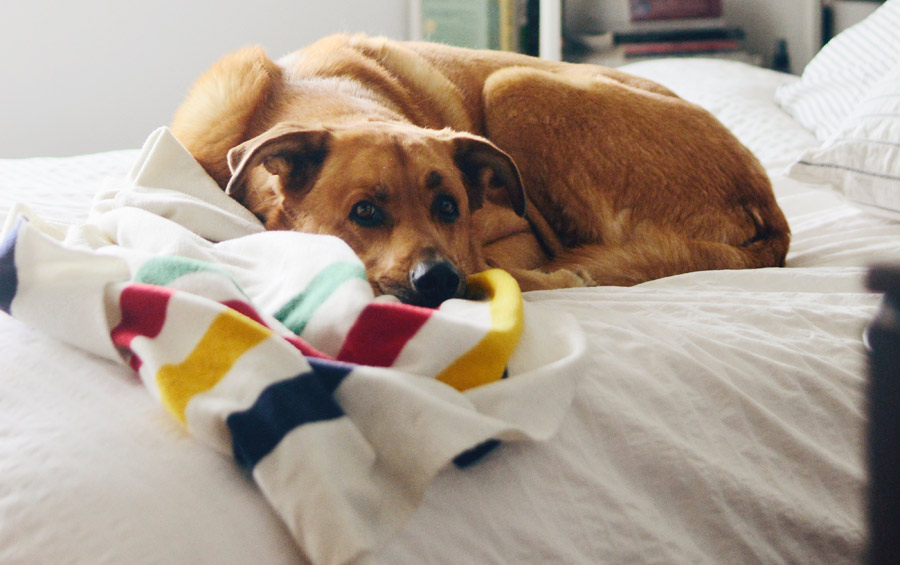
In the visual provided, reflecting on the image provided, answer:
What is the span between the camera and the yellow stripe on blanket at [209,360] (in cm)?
71

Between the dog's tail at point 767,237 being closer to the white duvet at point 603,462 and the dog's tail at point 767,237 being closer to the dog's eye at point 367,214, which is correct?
the white duvet at point 603,462

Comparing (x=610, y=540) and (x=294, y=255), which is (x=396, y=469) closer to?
(x=610, y=540)

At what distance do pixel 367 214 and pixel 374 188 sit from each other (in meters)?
0.05

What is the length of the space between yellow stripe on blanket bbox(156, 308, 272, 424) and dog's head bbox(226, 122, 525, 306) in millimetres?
484

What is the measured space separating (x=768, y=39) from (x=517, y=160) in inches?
118

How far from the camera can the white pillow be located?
5.39ft

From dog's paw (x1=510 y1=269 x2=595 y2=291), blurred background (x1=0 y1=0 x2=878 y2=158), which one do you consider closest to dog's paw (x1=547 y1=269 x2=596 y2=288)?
dog's paw (x1=510 y1=269 x2=595 y2=291)

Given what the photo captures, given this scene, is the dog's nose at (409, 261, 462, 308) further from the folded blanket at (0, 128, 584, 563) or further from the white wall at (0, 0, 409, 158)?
the white wall at (0, 0, 409, 158)

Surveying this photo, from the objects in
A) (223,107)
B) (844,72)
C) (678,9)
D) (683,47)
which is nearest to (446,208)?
(223,107)

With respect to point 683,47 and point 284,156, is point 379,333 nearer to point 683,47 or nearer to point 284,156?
point 284,156

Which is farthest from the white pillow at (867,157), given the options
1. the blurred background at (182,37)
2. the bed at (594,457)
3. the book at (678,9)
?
the book at (678,9)

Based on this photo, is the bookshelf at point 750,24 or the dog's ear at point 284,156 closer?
the dog's ear at point 284,156

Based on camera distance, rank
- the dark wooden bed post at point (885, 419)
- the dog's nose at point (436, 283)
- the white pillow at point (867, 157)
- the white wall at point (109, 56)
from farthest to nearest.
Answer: the white wall at point (109, 56)
the white pillow at point (867, 157)
the dog's nose at point (436, 283)
the dark wooden bed post at point (885, 419)

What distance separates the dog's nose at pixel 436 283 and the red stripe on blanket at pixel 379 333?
1.16 ft
